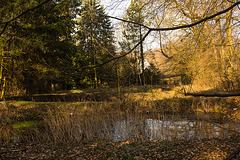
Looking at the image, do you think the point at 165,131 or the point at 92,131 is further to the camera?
the point at 92,131

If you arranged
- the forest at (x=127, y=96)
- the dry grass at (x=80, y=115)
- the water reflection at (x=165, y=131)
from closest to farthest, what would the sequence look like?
the forest at (x=127, y=96)
the water reflection at (x=165, y=131)
the dry grass at (x=80, y=115)

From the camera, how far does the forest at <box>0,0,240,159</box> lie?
2.97 meters

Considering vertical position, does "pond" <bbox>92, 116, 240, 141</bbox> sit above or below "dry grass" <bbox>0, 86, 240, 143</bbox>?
below

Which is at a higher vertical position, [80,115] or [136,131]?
[80,115]

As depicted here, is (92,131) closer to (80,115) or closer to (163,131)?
(80,115)

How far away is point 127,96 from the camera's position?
6.76m

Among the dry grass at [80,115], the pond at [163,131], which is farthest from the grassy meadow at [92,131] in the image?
the pond at [163,131]

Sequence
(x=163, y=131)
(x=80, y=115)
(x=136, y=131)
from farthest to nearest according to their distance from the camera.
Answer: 1. (x=80, y=115)
2. (x=136, y=131)
3. (x=163, y=131)

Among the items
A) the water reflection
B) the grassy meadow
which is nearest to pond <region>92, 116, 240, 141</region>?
the water reflection

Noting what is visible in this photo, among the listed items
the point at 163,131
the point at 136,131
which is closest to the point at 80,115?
the point at 136,131

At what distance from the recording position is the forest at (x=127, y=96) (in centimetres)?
297

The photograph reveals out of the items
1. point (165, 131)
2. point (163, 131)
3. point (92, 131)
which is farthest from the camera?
point (92, 131)

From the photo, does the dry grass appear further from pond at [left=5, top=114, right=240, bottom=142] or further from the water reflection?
the water reflection

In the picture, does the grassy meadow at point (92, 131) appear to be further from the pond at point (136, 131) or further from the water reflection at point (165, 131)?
the water reflection at point (165, 131)
